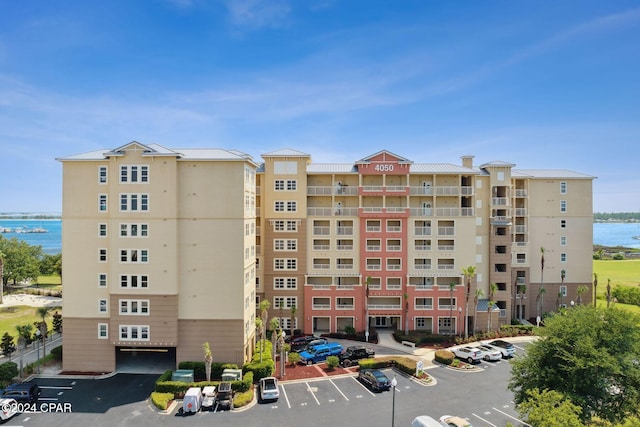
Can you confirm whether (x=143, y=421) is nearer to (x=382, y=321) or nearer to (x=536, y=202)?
(x=382, y=321)

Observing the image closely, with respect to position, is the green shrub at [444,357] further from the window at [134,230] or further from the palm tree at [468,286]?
the window at [134,230]

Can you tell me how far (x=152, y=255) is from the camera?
109 ft

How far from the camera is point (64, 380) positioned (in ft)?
104

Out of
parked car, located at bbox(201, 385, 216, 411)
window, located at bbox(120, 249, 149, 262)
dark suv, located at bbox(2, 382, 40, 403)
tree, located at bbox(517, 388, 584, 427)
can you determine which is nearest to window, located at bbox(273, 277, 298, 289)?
window, located at bbox(120, 249, 149, 262)

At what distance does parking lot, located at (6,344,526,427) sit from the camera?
25.3m

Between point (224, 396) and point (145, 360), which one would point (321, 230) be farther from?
point (224, 396)

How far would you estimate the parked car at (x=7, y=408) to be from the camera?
966 inches

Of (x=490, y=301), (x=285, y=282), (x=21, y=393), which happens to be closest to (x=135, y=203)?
(x=21, y=393)

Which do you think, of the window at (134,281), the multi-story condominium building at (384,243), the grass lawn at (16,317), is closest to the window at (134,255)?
the window at (134,281)

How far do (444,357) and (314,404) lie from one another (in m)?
15.0

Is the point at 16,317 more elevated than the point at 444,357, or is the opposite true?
the point at 444,357

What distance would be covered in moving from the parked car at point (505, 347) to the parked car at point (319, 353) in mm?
16699

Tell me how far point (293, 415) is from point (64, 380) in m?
20.4

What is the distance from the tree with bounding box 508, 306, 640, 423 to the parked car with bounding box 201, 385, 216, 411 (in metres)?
20.8
